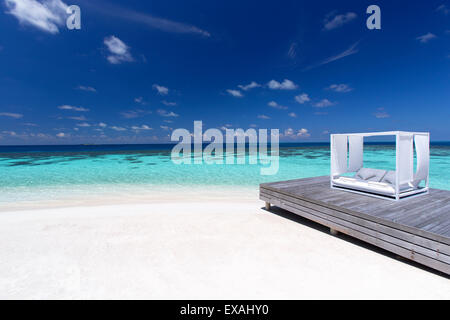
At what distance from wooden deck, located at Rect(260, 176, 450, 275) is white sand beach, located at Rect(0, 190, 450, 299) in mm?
283

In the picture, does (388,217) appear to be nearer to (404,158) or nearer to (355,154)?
(404,158)

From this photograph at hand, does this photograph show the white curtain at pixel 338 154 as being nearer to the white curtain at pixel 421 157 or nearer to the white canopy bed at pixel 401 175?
the white canopy bed at pixel 401 175

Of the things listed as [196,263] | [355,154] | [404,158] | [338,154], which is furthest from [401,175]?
[196,263]

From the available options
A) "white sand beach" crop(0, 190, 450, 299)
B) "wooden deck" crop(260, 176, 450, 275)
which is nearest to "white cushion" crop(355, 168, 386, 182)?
"wooden deck" crop(260, 176, 450, 275)

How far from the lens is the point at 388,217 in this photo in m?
2.92

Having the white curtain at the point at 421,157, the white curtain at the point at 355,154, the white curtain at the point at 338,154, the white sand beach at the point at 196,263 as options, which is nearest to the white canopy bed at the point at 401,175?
the white curtain at the point at 421,157

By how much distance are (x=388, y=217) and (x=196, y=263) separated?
9.27ft

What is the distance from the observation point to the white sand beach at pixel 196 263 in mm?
2355

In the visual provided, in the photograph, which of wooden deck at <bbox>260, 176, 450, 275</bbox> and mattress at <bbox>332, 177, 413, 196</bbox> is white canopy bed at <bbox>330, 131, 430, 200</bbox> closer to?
mattress at <bbox>332, 177, 413, 196</bbox>

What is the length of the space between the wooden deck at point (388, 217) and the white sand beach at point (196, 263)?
0.28 meters
